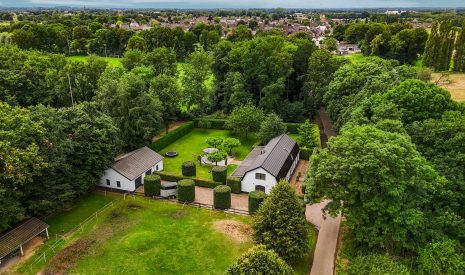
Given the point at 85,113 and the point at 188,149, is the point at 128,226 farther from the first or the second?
the point at 188,149

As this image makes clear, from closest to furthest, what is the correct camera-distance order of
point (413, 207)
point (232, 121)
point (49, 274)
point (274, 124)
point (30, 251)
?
1. point (413, 207)
2. point (49, 274)
3. point (30, 251)
4. point (274, 124)
5. point (232, 121)

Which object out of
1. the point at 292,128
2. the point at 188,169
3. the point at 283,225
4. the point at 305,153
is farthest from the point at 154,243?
the point at 292,128

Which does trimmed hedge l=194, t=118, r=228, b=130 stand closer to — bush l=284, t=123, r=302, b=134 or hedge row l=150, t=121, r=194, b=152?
hedge row l=150, t=121, r=194, b=152

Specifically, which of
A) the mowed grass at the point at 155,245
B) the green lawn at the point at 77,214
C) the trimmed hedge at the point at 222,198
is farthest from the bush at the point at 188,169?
the green lawn at the point at 77,214

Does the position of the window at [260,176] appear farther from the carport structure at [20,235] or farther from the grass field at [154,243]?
the carport structure at [20,235]

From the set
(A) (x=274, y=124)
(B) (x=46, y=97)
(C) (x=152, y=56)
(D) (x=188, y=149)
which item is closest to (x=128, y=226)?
(D) (x=188, y=149)

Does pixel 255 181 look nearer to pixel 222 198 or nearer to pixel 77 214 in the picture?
pixel 222 198

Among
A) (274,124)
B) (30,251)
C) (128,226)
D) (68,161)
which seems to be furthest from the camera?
(274,124)
